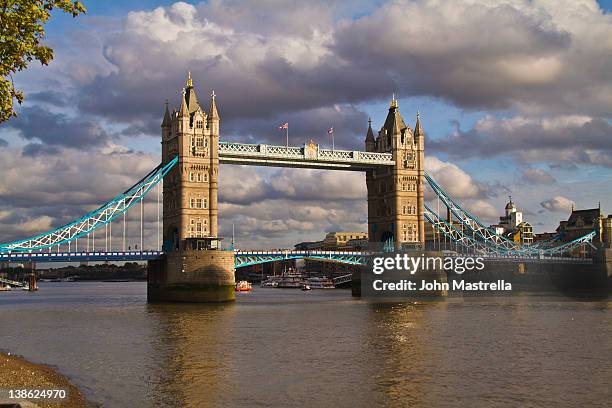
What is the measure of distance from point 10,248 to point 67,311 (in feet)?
35.8

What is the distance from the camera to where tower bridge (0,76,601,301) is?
69.4 metres

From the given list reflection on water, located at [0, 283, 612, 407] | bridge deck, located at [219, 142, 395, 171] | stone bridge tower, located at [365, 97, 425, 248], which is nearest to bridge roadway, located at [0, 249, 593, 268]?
stone bridge tower, located at [365, 97, 425, 248]

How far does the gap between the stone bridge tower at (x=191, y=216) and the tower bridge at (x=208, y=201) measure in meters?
0.09

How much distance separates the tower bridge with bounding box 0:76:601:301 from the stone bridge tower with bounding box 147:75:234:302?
0.29 feet

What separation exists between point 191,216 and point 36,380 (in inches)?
1982

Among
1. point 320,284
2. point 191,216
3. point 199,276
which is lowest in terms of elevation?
point 320,284

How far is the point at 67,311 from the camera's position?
6200 centimetres

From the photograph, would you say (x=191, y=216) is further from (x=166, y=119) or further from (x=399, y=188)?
(x=399, y=188)

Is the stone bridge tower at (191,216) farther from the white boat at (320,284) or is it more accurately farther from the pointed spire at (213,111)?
the white boat at (320,284)

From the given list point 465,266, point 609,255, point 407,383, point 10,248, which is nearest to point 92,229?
point 10,248

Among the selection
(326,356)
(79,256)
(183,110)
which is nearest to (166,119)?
(183,110)

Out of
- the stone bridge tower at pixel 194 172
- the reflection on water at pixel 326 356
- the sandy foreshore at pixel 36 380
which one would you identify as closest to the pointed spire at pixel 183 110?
the stone bridge tower at pixel 194 172

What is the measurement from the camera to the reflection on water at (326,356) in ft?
81.9

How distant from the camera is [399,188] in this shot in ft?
291
